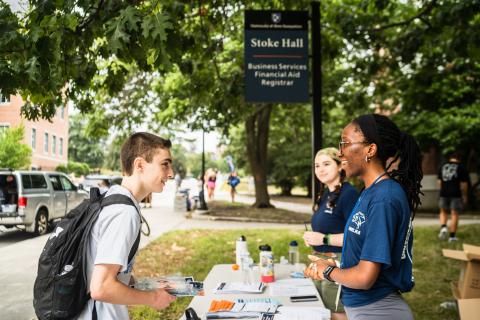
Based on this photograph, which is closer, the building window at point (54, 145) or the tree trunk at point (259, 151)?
the building window at point (54, 145)

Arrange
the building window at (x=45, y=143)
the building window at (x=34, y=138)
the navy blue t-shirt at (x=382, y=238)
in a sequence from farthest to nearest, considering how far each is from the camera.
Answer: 1. the building window at (x=45, y=143)
2. the building window at (x=34, y=138)
3. the navy blue t-shirt at (x=382, y=238)

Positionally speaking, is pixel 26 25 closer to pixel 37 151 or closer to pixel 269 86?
pixel 37 151

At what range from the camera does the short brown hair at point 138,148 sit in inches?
82.0

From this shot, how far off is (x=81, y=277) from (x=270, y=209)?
17.7 metres

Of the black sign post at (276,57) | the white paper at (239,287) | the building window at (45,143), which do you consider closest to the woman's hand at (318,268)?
the white paper at (239,287)

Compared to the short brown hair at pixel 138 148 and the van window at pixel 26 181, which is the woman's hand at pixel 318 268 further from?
the van window at pixel 26 181

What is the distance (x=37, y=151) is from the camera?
381 centimetres

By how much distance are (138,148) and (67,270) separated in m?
0.65

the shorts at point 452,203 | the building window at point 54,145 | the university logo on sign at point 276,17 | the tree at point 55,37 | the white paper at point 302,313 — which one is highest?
the university logo on sign at point 276,17

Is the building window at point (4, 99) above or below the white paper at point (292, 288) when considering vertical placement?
above

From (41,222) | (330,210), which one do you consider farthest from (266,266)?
(41,222)

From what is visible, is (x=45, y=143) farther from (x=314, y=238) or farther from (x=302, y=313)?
(x=302, y=313)

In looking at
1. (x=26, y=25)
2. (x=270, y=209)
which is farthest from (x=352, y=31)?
(x=270, y=209)

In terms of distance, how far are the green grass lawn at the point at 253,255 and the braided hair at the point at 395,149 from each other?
4013 millimetres
